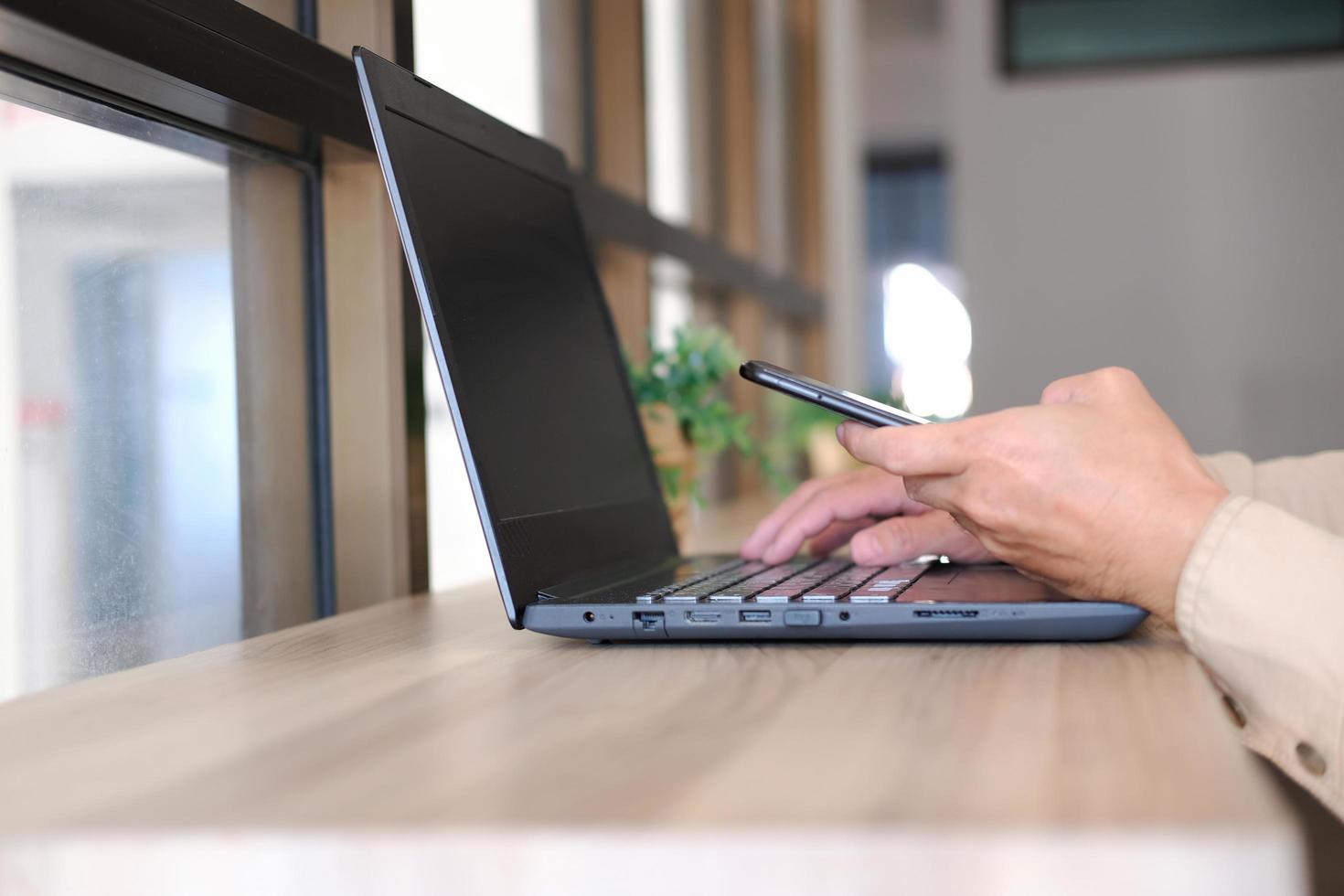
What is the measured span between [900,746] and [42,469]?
1.79ft

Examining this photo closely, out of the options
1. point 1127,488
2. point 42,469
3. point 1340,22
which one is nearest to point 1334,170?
point 1340,22

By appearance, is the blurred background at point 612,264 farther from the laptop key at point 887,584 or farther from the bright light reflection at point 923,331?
the bright light reflection at point 923,331

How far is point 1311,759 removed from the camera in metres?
0.57

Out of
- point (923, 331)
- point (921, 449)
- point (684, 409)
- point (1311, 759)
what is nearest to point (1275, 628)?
point (1311, 759)

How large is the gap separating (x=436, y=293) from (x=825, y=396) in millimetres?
229

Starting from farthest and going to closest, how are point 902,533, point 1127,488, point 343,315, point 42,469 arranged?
point 343,315, point 902,533, point 42,469, point 1127,488

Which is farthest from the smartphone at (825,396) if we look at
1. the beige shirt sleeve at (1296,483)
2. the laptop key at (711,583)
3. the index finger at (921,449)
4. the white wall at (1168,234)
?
the white wall at (1168,234)

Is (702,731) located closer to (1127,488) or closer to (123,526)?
(1127,488)

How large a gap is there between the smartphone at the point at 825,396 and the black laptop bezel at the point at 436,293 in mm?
165

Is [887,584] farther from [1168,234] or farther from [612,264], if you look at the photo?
[1168,234]

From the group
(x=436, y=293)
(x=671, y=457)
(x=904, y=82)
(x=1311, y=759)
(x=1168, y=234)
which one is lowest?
(x=1311, y=759)

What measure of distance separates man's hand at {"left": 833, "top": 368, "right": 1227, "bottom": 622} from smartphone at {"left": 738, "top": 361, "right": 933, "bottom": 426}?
25 millimetres

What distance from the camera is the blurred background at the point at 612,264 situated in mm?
792

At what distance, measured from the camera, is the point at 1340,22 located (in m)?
3.69
